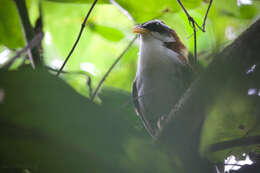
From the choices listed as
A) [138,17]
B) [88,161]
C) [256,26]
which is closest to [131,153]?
[88,161]

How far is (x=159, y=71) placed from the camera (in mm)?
1057

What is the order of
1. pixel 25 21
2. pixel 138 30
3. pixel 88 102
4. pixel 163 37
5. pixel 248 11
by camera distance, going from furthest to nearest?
pixel 163 37 → pixel 138 30 → pixel 248 11 → pixel 25 21 → pixel 88 102

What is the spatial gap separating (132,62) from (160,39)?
0.48 feet

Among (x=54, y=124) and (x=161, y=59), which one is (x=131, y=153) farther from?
(x=161, y=59)

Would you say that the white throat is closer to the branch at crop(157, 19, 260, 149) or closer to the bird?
the bird

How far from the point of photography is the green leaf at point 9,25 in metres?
0.77

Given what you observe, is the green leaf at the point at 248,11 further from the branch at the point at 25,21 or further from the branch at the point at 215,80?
the branch at the point at 25,21

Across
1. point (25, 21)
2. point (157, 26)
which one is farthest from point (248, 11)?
point (25, 21)

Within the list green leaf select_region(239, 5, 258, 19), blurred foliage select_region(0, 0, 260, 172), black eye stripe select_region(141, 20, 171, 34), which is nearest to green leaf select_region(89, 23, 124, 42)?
blurred foliage select_region(0, 0, 260, 172)

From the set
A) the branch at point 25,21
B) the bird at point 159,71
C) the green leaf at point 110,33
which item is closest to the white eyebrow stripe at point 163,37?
the bird at point 159,71

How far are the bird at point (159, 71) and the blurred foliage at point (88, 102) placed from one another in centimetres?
8

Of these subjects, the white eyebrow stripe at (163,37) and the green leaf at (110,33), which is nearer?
the green leaf at (110,33)

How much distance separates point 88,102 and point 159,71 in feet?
2.20

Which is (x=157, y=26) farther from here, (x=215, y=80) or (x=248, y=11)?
(x=215, y=80)
